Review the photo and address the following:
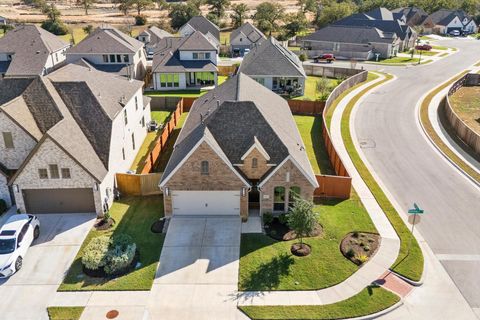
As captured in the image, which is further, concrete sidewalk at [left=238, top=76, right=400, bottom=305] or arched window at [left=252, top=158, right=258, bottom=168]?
arched window at [left=252, top=158, right=258, bottom=168]

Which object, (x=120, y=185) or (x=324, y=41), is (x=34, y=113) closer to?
(x=120, y=185)

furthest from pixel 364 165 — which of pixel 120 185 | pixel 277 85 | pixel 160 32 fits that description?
pixel 160 32

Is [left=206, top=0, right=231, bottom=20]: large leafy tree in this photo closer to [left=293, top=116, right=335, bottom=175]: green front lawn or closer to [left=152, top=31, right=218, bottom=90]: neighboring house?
[left=152, top=31, right=218, bottom=90]: neighboring house

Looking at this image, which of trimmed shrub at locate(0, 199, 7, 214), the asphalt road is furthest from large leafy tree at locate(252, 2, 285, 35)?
trimmed shrub at locate(0, 199, 7, 214)

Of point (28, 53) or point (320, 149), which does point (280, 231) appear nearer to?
point (320, 149)

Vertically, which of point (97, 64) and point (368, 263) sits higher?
point (97, 64)

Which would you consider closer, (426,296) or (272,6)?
(426,296)

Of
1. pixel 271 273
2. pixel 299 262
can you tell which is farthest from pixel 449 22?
pixel 271 273
